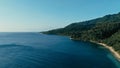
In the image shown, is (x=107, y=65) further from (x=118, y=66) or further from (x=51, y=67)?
(x=51, y=67)

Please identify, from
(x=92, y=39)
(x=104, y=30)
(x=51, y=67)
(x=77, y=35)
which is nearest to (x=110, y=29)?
(x=104, y=30)

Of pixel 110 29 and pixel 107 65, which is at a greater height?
pixel 110 29

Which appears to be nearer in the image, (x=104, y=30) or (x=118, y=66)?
(x=118, y=66)

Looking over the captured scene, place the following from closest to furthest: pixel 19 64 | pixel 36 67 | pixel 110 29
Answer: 1. pixel 36 67
2. pixel 19 64
3. pixel 110 29

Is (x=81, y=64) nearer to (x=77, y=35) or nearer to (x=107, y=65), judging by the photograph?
(x=107, y=65)

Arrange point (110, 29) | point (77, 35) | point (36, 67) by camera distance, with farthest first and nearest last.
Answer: point (77, 35)
point (110, 29)
point (36, 67)

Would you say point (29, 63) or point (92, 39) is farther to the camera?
point (92, 39)

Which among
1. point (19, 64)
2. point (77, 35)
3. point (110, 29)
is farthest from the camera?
point (77, 35)

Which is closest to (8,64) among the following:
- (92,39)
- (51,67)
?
(51,67)

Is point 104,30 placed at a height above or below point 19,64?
above
